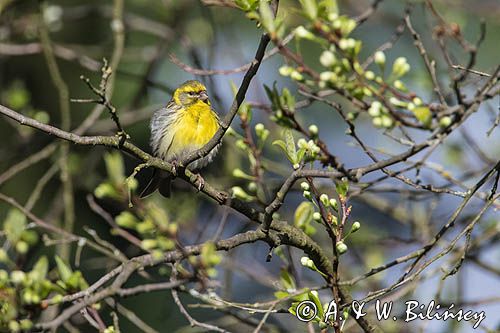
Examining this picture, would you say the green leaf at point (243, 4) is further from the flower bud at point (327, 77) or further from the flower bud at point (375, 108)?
the flower bud at point (375, 108)

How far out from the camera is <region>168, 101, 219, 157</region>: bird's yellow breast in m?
4.79

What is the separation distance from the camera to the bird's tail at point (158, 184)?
469 cm

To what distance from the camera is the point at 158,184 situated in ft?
15.6

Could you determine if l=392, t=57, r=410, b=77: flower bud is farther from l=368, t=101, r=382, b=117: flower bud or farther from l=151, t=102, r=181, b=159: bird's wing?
l=151, t=102, r=181, b=159: bird's wing

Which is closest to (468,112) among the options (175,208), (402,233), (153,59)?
(175,208)

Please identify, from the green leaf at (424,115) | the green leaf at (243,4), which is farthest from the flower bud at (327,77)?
the green leaf at (243,4)

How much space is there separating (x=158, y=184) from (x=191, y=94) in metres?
0.72

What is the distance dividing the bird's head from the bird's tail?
1.93 ft

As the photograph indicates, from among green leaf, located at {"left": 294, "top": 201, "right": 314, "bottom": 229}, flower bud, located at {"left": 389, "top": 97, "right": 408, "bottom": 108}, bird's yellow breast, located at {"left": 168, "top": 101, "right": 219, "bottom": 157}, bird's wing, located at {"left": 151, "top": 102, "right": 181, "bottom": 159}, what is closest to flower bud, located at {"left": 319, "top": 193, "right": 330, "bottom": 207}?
green leaf, located at {"left": 294, "top": 201, "right": 314, "bottom": 229}

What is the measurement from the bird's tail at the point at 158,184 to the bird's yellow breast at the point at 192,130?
21 centimetres

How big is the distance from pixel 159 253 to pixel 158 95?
5862 millimetres

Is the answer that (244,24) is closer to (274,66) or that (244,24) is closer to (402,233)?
(274,66)

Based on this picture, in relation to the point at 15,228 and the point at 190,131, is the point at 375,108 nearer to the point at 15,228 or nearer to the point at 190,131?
the point at 15,228

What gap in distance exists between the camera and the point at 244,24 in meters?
8.73
